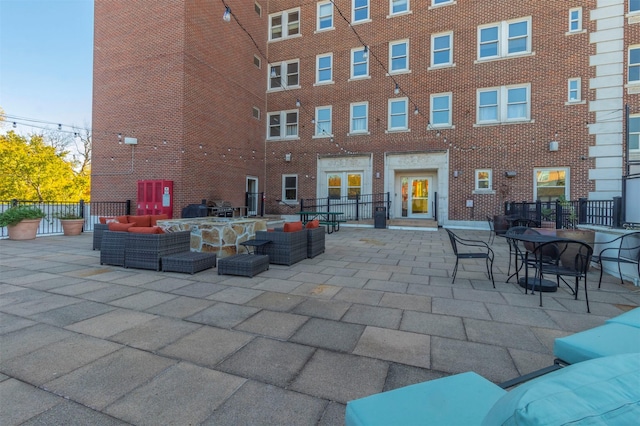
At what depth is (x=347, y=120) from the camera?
16156 mm

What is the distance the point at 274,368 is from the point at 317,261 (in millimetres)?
4226

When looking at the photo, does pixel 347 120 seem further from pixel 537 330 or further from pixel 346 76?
pixel 537 330

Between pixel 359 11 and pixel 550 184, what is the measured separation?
40.8 feet

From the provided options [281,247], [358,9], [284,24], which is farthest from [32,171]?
[281,247]

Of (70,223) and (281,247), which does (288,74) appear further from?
(281,247)

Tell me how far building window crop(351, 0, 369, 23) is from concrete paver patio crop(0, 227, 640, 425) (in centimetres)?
1528

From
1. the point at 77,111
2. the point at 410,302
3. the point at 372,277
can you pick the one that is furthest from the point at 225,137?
the point at 77,111

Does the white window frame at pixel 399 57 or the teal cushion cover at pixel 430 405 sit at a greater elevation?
the white window frame at pixel 399 57

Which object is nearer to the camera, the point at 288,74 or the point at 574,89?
the point at 574,89

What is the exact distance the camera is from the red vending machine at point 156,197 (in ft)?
39.6

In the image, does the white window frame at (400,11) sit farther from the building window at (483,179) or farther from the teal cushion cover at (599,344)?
the teal cushion cover at (599,344)

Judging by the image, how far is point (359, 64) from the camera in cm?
1591

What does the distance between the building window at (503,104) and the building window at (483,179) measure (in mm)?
2227

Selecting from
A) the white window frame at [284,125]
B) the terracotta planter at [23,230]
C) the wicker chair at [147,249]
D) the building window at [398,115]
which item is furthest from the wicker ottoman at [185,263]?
the white window frame at [284,125]
